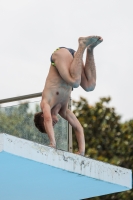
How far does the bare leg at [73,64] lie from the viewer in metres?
11.7

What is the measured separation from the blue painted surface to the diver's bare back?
104cm

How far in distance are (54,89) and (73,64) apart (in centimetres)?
45

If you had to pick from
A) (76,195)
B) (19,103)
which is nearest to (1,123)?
(19,103)

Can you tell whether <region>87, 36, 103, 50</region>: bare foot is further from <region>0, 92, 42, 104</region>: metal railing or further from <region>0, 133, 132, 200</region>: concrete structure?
<region>0, 92, 42, 104</region>: metal railing

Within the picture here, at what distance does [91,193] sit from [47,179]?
1199mm

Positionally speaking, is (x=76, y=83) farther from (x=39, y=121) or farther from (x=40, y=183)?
(x=40, y=183)

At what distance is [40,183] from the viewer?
38.9 feet

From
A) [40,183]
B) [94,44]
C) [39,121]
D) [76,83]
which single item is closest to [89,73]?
[76,83]

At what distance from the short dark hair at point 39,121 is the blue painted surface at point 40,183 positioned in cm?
75

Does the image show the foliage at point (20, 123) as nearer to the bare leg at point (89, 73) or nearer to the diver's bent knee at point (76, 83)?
the bare leg at point (89, 73)

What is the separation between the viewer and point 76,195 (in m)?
12.7

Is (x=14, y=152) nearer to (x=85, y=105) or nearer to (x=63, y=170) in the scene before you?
(x=63, y=170)

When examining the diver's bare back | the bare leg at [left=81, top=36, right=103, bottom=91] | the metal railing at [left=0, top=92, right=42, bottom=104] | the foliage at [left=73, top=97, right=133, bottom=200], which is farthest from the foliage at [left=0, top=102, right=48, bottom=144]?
the foliage at [left=73, top=97, right=133, bottom=200]

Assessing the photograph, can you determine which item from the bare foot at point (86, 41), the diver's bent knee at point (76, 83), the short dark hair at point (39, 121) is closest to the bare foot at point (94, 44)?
the bare foot at point (86, 41)
